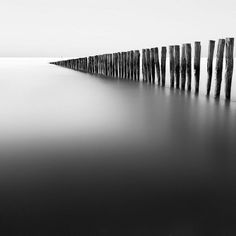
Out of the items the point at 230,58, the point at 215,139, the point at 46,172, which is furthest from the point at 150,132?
the point at 230,58

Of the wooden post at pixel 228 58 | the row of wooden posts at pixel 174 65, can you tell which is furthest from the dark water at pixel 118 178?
the row of wooden posts at pixel 174 65

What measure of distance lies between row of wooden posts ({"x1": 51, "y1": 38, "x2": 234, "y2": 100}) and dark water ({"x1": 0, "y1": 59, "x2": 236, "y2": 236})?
3053 mm

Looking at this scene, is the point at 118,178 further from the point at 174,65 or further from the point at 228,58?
the point at 174,65

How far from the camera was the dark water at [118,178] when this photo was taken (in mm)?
1958

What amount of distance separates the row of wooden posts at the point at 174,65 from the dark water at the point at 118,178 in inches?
120

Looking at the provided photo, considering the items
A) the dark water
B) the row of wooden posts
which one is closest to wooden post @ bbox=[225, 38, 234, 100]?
the row of wooden posts

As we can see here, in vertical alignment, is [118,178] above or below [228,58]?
below

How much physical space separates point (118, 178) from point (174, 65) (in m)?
8.10

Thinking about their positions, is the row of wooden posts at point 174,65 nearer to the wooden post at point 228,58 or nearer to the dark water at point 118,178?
the wooden post at point 228,58

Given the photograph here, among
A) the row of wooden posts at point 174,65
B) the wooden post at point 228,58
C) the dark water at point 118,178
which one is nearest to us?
the dark water at point 118,178

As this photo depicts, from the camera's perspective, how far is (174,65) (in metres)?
10.4

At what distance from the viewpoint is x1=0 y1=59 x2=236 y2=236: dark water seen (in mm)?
1958

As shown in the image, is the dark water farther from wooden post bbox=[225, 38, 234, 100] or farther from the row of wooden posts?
the row of wooden posts

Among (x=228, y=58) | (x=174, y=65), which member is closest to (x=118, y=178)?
(x=228, y=58)
